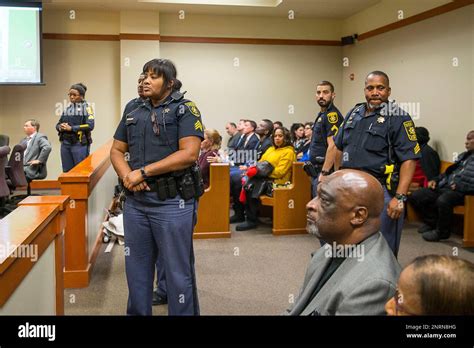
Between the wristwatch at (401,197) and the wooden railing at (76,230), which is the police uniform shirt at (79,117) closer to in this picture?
the wooden railing at (76,230)

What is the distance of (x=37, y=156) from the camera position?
280 inches

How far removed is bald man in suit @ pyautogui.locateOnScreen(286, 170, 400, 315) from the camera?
1348mm

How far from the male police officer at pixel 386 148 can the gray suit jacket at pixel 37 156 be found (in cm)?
499

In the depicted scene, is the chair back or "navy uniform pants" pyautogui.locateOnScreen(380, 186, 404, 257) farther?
the chair back

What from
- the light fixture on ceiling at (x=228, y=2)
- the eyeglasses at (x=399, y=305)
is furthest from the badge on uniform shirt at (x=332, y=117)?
the light fixture on ceiling at (x=228, y=2)

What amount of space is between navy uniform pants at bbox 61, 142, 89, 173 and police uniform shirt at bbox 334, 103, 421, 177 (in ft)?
14.0

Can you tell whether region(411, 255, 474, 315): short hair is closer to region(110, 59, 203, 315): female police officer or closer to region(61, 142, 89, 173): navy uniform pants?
region(110, 59, 203, 315): female police officer

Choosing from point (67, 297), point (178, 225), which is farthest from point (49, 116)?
point (178, 225)

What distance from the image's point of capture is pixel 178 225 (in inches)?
99.4

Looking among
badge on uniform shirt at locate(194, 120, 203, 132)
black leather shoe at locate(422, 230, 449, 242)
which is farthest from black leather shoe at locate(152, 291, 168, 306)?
black leather shoe at locate(422, 230, 449, 242)

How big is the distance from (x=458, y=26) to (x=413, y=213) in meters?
2.21

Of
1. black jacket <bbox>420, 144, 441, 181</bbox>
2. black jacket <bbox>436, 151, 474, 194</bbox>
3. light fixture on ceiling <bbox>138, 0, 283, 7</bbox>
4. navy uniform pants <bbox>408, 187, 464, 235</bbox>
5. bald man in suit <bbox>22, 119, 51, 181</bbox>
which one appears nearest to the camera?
black jacket <bbox>436, 151, 474, 194</bbox>

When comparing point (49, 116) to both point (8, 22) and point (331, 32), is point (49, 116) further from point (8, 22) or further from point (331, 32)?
point (331, 32)

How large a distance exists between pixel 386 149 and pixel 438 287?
2.20 metres
